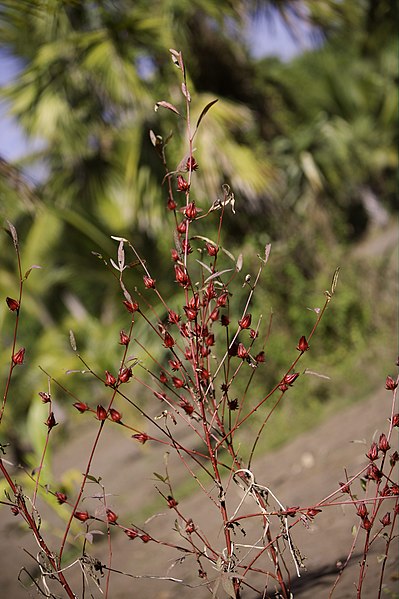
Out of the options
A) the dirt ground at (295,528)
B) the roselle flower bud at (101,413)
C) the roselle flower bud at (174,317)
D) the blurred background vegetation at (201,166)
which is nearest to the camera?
the roselle flower bud at (101,413)

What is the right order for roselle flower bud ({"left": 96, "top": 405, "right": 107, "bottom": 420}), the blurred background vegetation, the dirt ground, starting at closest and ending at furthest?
roselle flower bud ({"left": 96, "top": 405, "right": 107, "bottom": 420}), the dirt ground, the blurred background vegetation

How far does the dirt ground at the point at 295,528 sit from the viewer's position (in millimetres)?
2967

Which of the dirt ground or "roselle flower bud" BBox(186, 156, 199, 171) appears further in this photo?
the dirt ground

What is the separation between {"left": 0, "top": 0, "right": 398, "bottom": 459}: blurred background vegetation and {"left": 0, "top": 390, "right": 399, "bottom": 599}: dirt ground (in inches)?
33.8

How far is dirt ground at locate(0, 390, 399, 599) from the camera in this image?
2.97m

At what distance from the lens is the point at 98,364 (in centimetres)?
754

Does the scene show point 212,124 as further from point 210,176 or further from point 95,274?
point 95,274

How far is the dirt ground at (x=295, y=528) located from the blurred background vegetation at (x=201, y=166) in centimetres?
86

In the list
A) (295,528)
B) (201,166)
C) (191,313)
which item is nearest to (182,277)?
(191,313)

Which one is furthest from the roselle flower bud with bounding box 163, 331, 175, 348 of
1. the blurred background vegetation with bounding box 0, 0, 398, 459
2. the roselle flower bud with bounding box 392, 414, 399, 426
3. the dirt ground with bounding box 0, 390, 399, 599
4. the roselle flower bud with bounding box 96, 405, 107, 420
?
the blurred background vegetation with bounding box 0, 0, 398, 459

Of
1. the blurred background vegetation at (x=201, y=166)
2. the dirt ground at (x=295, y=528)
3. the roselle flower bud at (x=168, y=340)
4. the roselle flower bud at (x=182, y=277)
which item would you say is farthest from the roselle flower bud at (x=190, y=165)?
the blurred background vegetation at (x=201, y=166)

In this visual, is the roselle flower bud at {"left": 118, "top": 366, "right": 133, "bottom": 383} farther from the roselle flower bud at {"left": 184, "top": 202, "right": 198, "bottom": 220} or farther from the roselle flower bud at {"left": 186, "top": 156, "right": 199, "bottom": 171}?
the roselle flower bud at {"left": 186, "top": 156, "right": 199, "bottom": 171}

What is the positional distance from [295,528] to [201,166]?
5.72 m

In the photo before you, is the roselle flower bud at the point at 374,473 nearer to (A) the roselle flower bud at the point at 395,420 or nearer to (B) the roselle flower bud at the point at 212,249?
(A) the roselle flower bud at the point at 395,420
